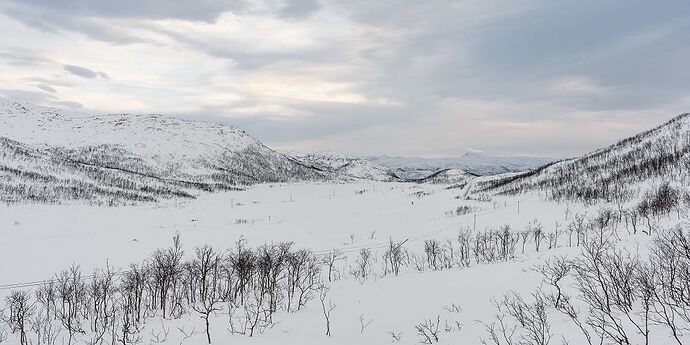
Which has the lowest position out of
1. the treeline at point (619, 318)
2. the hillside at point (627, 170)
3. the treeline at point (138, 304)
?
the treeline at point (138, 304)

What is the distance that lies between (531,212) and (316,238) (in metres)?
40.3

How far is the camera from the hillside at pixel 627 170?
225 feet

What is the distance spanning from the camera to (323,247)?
182 feet

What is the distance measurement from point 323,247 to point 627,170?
230 ft

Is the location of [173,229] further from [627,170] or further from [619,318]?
[627,170]

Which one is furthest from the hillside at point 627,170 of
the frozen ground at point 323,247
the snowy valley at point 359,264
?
the frozen ground at point 323,247

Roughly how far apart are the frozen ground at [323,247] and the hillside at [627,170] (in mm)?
7847

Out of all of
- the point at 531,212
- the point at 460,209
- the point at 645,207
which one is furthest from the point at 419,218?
the point at 645,207

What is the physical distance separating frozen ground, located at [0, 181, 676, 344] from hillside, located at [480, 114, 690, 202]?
A: 7.85 meters

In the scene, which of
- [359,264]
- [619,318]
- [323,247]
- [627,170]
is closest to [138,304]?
[359,264]

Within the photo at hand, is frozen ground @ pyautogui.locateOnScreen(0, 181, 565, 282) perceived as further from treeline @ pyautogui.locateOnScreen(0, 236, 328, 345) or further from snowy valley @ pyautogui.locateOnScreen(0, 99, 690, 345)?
treeline @ pyautogui.locateOnScreen(0, 236, 328, 345)

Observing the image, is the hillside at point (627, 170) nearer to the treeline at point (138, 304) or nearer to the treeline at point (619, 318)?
the treeline at point (619, 318)

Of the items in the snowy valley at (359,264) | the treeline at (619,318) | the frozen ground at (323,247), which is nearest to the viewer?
the treeline at (619,318)

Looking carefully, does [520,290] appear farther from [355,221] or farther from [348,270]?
[355,221]
